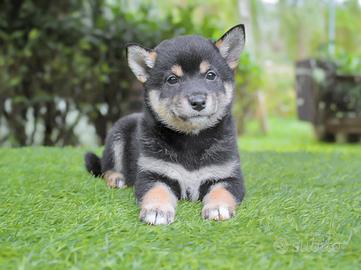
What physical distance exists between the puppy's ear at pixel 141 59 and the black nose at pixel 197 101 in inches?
20.1

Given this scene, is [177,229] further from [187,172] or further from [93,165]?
[93,165]

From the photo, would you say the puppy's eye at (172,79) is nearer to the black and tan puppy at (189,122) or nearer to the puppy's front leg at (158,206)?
the black and tan puppy at (189,122)

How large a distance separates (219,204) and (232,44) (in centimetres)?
119

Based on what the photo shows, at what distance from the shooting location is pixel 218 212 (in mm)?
2826

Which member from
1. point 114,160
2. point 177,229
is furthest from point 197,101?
point 114,160

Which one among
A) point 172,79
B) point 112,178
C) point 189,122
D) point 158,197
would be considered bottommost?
point 112,178

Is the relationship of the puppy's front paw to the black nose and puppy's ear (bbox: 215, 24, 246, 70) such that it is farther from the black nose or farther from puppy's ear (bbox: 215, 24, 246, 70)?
puppy's ear (bbox: 215, 24, 246, 70)

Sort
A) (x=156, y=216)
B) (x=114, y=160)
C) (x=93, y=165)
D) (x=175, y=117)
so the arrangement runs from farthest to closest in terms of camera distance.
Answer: (x=93, y=165) → (x=114, y=160) → (x=175, y=117) → (x=156, y=216)

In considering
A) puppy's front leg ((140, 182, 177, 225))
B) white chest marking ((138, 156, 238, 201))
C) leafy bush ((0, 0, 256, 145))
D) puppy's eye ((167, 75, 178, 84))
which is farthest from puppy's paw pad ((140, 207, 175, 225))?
leafy bush ((0, 0, 256, 145))

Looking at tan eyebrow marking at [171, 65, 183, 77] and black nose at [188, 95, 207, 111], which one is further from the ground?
tan eyebrow marking at [171, 65, 183, 77]

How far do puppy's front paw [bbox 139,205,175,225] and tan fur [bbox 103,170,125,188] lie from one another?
1.04 metres

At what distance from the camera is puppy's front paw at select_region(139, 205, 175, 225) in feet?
8.88

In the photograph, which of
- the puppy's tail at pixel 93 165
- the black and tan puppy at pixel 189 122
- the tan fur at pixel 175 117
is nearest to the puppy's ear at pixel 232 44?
the black and tan puppy at pixel 189 122

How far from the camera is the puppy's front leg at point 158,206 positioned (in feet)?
8.93
